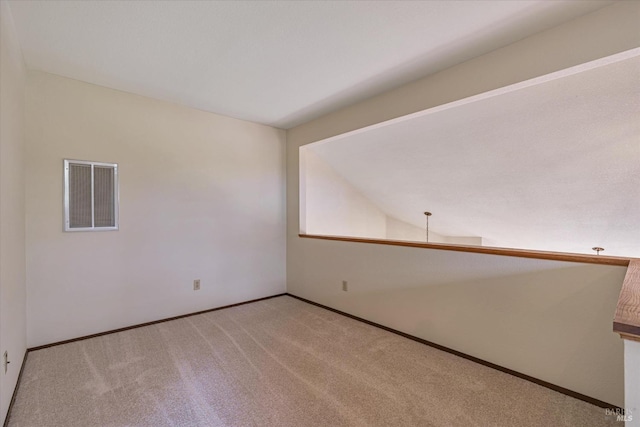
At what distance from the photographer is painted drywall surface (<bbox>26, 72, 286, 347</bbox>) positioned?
246 centimetres

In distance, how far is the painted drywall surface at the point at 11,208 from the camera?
1.60 meters

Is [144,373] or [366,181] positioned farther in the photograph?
[366,181]

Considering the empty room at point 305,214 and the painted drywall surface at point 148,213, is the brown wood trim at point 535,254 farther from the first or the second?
the painted drywall surface at point 148,213

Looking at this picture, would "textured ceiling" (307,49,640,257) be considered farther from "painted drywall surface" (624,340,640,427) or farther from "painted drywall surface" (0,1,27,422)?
"painted drywall surface" (0,1,27,422)

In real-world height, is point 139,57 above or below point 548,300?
above

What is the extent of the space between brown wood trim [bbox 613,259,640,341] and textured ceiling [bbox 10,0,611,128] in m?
1.61

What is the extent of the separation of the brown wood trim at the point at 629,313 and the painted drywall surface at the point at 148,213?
341 centimetres

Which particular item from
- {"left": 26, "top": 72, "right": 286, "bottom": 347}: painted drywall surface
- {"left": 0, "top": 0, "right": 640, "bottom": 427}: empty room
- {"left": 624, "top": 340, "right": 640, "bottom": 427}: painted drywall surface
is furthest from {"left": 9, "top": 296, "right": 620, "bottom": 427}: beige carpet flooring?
{"left": 624, "top": 340, "right": 640, "bottom": 427}: painted drywall surface

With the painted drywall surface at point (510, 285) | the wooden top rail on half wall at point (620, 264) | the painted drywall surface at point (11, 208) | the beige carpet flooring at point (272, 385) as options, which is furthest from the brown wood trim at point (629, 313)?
the painted drywall surface at point (11, 208)

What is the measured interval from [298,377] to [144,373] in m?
1.13

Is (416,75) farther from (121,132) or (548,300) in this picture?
(121,132)

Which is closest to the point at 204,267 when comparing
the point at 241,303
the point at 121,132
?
the point at 241,303

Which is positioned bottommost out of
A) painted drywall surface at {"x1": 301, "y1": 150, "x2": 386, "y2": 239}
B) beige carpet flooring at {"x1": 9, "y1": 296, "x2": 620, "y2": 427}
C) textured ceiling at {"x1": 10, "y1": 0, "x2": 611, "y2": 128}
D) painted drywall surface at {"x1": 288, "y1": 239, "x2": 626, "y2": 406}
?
beige carpet flooring at {"x1": 9, "y1": 296, "x2": 620, "y2": 427}

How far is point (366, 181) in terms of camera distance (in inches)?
184
